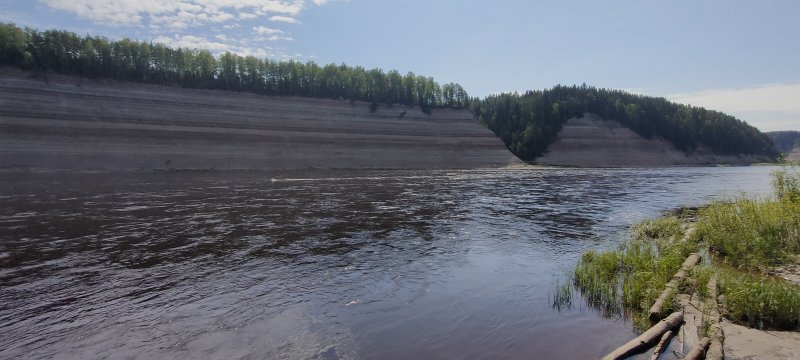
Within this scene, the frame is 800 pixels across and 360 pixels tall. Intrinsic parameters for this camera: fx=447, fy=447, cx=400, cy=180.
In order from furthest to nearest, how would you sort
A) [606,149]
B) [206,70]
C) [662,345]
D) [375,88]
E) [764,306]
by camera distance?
1. [606,149]
2. [375,88]
3. [206,70]
4. [764,306]
5. [662,345]

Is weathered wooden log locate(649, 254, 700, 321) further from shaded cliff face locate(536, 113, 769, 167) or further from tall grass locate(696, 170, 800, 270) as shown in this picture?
shaded cliff face locate(536, 113, 769, 167)

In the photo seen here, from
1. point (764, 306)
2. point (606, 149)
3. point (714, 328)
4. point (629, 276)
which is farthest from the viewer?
point (606, 149)

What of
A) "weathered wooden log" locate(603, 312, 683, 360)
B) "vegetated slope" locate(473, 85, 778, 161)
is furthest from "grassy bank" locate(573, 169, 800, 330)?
"vegetated slope" locate(473, 85, 778, 161)

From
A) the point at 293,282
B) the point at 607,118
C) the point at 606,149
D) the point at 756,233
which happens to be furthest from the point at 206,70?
the point at 607,118

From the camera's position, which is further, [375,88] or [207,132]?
[375,88]

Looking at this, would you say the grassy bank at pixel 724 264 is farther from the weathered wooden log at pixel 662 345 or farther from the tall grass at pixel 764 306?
the weathered wooden log at pixel 662 345

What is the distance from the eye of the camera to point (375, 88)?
91.6m

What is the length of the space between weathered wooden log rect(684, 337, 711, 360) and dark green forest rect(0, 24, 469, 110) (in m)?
66.5

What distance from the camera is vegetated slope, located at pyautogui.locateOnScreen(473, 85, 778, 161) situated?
104688mm

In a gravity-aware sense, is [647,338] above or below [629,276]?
above

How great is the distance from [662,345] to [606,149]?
99.6 meters

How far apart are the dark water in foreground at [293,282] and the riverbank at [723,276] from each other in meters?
0.90

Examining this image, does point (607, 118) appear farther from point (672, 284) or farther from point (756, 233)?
point (672, 284)

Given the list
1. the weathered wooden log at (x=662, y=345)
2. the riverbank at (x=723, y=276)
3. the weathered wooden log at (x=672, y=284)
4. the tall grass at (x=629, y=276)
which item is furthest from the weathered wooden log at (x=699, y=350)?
the tall grass at (x=629, y=276)
